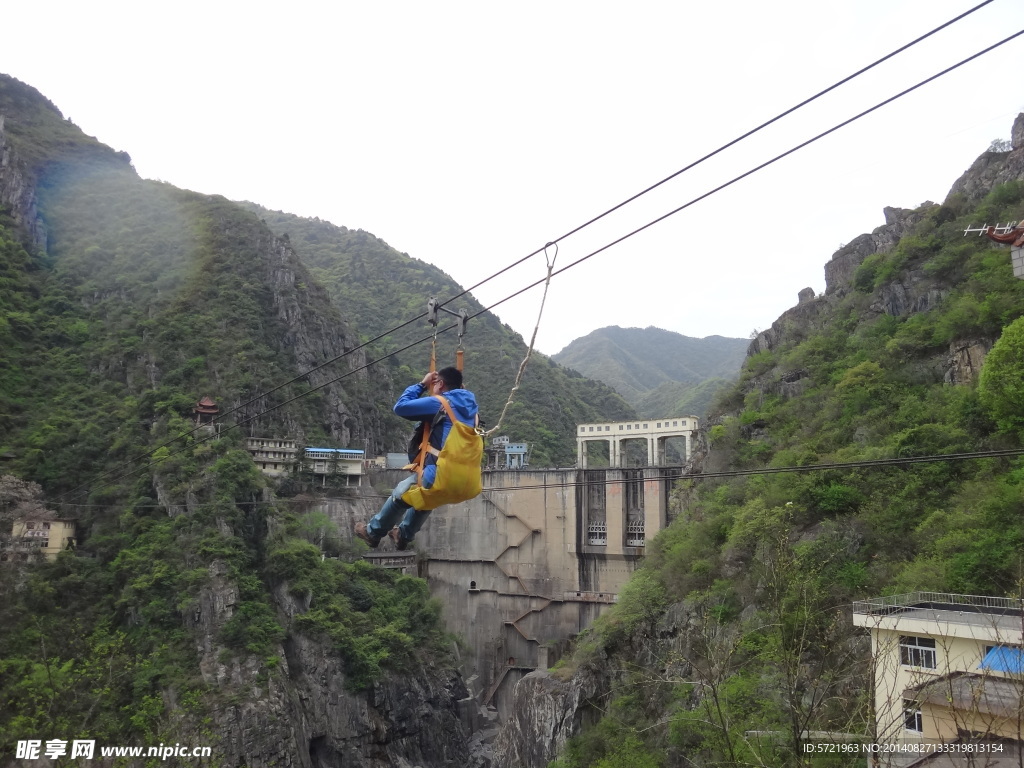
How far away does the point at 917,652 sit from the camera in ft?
32.2

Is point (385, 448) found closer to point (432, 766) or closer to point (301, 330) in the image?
point (301, 330)

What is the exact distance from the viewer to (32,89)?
50.4 metres

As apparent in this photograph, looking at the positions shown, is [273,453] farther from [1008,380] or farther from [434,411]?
[434,411]

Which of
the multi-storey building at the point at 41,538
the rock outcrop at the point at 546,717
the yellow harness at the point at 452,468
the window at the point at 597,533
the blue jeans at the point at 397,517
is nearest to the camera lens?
the yellow harness at the point at 452,468

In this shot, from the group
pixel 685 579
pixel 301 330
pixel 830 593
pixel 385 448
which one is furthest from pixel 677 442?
pixel 830 593

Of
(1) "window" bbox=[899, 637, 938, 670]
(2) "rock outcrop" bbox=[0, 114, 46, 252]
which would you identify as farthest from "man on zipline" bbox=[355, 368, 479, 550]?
(2) "rock outcrop" bbox=[0, 114, 46, 252]

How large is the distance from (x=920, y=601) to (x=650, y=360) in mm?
101241

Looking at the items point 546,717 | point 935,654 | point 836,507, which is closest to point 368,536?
point 935,654

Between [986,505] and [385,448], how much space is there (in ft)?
113

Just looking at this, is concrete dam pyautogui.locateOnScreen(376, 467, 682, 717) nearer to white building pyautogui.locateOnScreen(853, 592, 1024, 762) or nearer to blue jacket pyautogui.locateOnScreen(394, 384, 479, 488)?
white building pyautogui.locateOnScreen(853, 592, 1024, 762)

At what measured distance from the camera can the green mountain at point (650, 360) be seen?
3501 inches

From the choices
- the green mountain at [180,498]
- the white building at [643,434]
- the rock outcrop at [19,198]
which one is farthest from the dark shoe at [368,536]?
the rock outcrop at [19,198]

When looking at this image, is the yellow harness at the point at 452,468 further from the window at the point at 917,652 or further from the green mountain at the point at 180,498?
the window at the point at 917,652

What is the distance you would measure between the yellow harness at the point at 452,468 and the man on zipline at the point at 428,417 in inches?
1.0
